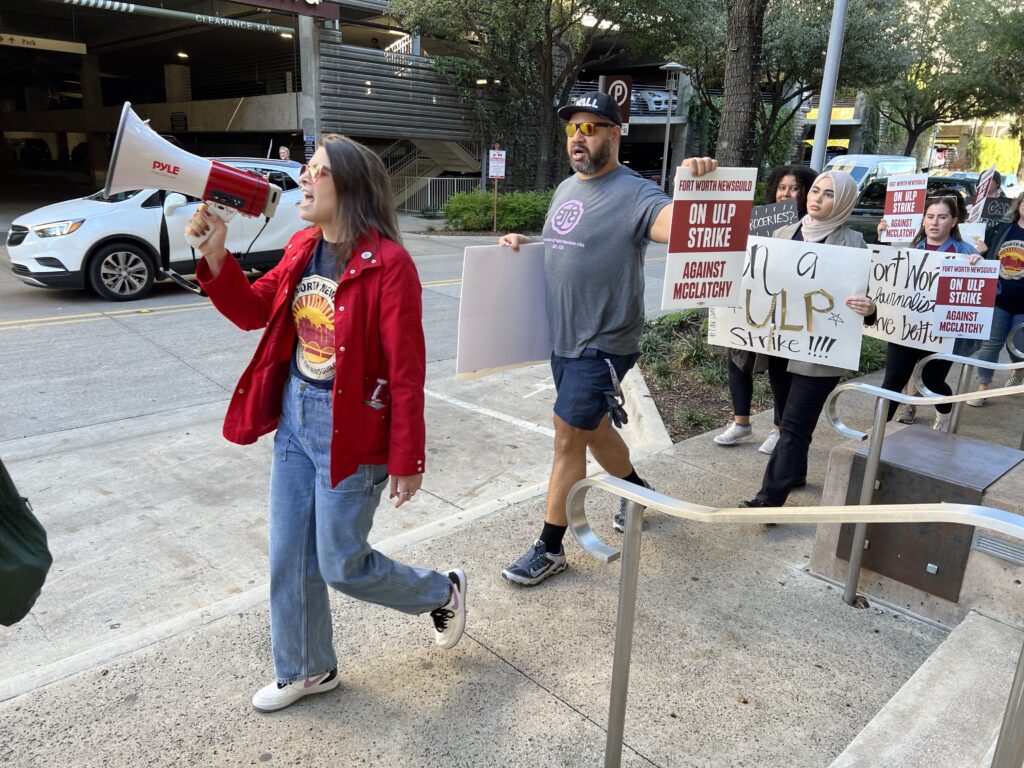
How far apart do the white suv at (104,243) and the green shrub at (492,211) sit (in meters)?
9.91

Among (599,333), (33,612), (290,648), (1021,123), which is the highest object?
(1021,123)

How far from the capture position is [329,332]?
244 cm

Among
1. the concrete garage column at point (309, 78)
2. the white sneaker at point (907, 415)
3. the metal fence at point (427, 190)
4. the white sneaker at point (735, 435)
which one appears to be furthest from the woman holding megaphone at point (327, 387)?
the metal fence at point (427, 190)

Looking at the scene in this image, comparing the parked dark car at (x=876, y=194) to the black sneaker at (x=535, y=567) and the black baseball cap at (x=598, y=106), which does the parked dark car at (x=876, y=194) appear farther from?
the black sneaker at (x=535, y=567)

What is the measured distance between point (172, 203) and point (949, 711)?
1030 centimetres

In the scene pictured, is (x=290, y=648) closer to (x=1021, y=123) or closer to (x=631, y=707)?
(x=631, y=707)

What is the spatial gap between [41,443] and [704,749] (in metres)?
4.88

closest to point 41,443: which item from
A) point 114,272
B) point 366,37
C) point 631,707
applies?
point 631,707

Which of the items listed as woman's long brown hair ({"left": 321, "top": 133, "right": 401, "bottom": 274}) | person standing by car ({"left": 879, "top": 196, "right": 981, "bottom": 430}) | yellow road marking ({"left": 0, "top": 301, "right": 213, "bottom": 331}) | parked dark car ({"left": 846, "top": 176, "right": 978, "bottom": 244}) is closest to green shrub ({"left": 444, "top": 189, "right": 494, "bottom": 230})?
parked dark car ({"left": 846, "top": 176, "right": 978, "bottom": 244})

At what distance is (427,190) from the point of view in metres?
24.8

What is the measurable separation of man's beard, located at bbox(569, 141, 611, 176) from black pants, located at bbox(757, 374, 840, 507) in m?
1.65

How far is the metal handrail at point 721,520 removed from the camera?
145cm

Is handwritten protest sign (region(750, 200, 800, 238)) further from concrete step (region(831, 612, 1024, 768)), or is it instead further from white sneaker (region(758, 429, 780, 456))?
concrete step (region(831, 612, 1024, 768))

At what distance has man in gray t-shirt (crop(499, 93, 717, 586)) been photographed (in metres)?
3.21
